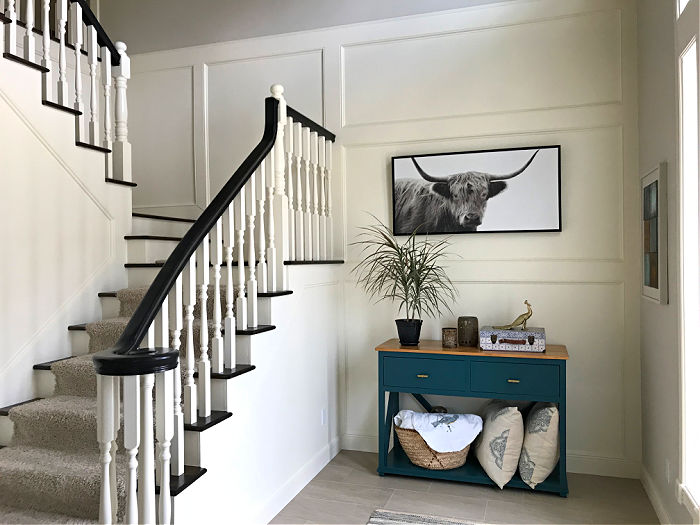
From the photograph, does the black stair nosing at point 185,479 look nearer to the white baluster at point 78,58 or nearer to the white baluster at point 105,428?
the white baluster at point 105,428

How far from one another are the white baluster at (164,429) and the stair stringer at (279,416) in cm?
18

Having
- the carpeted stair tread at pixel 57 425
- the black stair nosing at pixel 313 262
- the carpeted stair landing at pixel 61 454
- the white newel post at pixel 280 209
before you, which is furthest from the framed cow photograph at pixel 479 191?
the carpeted stair tread at pixel 57 425

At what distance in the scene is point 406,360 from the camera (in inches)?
141

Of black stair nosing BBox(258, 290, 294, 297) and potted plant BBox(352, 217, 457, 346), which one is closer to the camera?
black stair nosing BBox(258, 290, 294, 297)

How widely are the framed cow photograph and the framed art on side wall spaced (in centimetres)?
55

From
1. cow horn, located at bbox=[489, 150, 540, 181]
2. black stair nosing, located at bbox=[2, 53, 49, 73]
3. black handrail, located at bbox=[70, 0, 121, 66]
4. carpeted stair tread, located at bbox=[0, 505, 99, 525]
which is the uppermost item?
black handrail, located at bbox=[70, 0, 121, 66]

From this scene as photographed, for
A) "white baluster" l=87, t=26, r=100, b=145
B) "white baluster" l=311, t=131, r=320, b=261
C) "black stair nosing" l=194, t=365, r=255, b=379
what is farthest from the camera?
"white baluster" l=311, t=131, r=320, b=261

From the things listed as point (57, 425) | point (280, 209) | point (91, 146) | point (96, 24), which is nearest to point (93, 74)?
point (96, 24)

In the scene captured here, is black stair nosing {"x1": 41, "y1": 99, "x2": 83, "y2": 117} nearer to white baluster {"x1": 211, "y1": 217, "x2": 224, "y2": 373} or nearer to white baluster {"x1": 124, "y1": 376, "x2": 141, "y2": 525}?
white baluster {"x1": 211, "y1": 217, "x2": 224, "y2": 373}

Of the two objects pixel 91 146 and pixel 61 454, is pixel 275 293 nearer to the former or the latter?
pixel 61 454

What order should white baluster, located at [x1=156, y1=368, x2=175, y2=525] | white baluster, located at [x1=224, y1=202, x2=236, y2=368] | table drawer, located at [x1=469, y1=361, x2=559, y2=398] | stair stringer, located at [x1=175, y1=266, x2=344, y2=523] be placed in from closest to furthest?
1. white baluster, located at [x1=156, y1=368, x2=175, y2=525]
2. stair stringer, located at [x1=175, y1=266, x2=344, y2=523]
3. white baluster, located at [x1=224, y1=202, x2=236, y2=368]
4. table drawer, located at [x1=469, y1=361, x2=559, y2=398]

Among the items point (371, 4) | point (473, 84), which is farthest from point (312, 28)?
point (473, 84)

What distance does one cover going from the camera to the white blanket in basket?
343 centimetres

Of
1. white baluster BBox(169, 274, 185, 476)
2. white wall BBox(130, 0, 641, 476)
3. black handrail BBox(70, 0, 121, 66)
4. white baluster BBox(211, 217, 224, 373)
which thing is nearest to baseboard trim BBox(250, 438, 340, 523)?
white wall BBox(130, 0, 641, 476)
